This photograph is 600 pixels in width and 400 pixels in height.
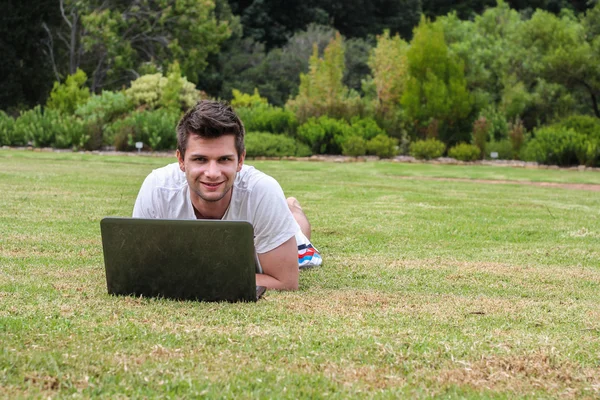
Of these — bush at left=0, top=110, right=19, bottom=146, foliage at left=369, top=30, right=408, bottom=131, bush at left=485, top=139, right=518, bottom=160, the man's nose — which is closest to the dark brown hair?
the man's nose

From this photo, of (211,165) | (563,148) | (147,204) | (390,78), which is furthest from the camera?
(390,78)

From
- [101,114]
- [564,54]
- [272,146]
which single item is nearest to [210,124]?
[272,146]

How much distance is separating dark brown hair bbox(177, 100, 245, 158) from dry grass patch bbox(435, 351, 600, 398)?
1977 millimetres

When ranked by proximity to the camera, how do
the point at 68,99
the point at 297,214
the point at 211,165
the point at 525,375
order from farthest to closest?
the point at 68,99, the point at 297,214, the point at 211,165, the point at 525,375

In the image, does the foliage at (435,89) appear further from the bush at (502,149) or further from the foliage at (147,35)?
the foliage at (147,35)

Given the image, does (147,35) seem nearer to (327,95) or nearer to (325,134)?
(327,95)

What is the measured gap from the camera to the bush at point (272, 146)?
23422 millimetres

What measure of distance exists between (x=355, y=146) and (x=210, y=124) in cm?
1958

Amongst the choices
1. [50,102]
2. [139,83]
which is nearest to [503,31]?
[139,83]

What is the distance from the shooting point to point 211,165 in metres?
4.65

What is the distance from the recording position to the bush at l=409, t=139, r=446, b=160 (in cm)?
2383

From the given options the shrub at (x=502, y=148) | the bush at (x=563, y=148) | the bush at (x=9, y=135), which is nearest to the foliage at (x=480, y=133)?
the shrub at (x=502, y=148)

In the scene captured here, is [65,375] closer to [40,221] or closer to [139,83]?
[40,221]

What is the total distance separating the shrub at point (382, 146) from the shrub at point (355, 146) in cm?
24
